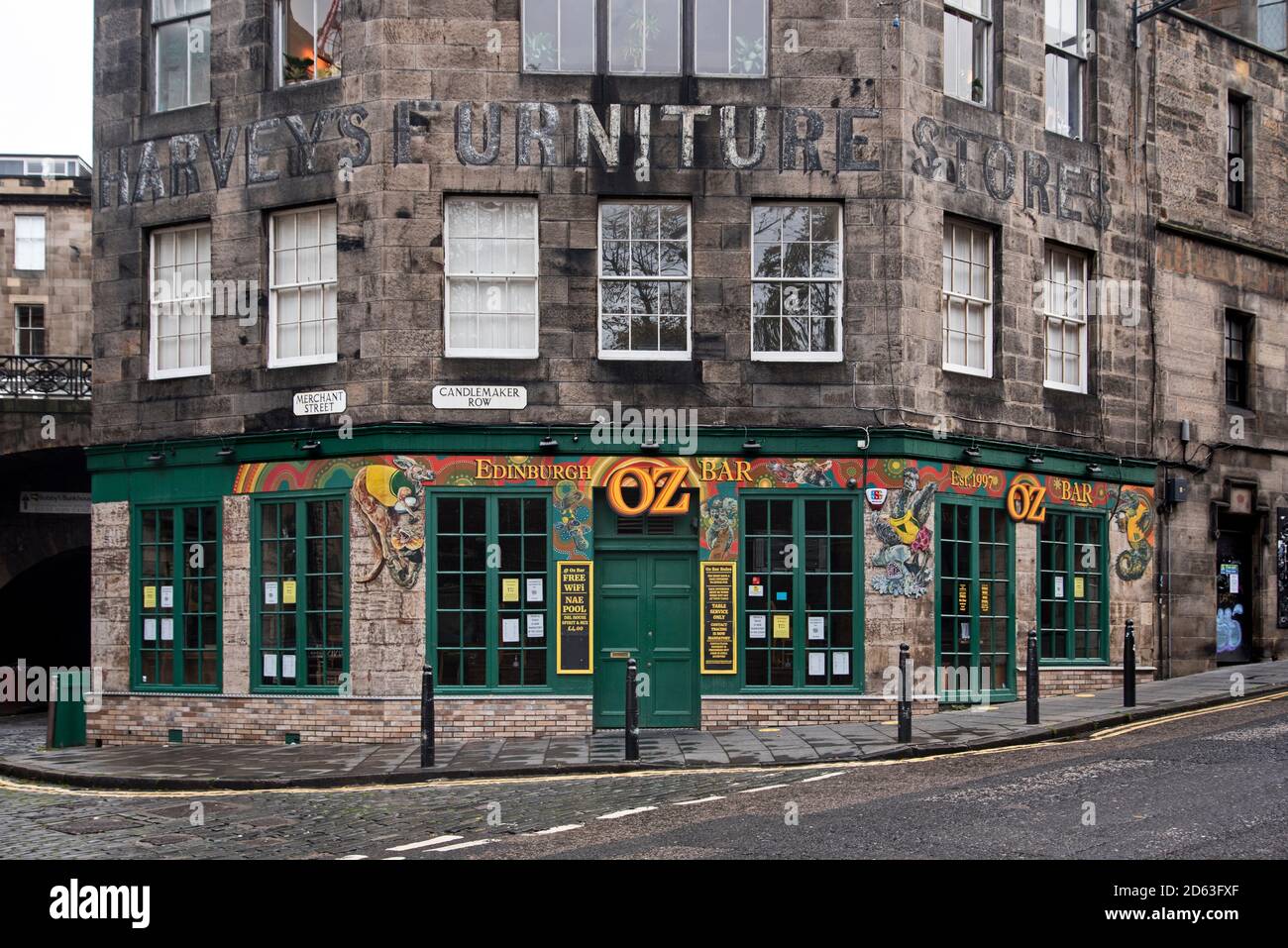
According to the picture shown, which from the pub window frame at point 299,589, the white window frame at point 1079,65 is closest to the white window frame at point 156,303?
the pub window frame at point 299,589

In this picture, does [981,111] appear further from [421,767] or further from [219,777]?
[219,777]

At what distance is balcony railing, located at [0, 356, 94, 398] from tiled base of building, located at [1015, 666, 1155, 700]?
17397 millimetres

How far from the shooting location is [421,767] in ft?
50.6

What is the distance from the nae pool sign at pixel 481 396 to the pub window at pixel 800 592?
3111 mm

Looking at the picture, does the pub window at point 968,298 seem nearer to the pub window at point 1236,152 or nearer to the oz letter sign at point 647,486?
the oz letter sign at point 647,486

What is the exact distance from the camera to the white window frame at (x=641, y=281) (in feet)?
61.8

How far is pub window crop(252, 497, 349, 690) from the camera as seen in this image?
18.9 m

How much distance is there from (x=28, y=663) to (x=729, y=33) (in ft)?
70.9

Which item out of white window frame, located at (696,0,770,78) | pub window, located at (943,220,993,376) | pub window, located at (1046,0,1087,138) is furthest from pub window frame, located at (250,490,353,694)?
pub window, located at (1046,0,1087,138)

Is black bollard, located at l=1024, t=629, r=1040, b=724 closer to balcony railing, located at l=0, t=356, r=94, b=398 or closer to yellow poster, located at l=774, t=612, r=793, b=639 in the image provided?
yellow poster, located at l=774, t=612, r=793, b=639

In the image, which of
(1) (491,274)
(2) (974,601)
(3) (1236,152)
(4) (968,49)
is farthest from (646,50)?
(3) (1236,152)

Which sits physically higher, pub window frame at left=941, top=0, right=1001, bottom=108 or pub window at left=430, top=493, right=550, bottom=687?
pub window frame at left=941, top=0, right=1001, bottom=108

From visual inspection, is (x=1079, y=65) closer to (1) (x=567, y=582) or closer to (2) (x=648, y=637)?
(2) (x=648, y=637)

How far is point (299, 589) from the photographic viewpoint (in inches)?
755
